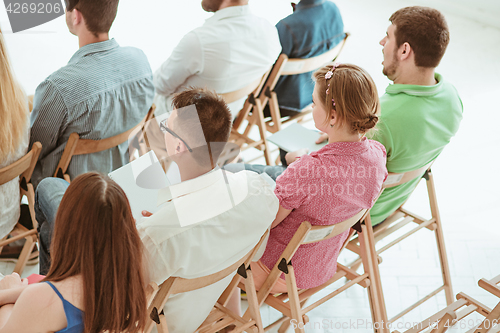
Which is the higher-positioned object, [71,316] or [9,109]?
[9,109]

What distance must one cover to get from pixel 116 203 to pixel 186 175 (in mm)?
426

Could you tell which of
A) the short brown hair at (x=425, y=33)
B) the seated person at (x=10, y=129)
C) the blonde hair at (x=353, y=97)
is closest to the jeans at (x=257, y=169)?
the blonde hair at (x=353, y=97)

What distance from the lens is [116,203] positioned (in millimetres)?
1228

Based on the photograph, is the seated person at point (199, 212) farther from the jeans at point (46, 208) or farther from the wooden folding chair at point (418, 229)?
the wooden folding chair at point (418, 229)

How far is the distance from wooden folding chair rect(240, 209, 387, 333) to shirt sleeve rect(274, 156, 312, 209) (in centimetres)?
10

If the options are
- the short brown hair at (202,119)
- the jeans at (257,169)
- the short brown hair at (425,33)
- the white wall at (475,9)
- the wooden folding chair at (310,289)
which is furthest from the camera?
the white wall at (475,9)

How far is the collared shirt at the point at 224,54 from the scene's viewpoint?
2680mm

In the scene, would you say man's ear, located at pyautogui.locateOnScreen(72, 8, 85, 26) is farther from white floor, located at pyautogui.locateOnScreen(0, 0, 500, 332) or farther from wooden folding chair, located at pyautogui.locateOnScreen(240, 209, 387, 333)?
wooden folding chair, located at pyautogui.locateOnScreen(240, 209, 387, 333)

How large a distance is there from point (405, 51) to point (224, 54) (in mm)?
976

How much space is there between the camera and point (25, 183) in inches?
93.4

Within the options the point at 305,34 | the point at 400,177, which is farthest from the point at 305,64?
the point at 400,177

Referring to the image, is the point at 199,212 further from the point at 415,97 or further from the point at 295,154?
the point at 415,97

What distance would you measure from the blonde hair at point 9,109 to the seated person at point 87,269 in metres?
0.95

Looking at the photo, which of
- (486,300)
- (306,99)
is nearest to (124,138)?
(306,99)
